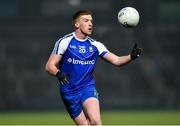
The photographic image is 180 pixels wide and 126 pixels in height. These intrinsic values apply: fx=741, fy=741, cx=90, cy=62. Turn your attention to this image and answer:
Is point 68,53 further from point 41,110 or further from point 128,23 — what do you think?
point 41,110

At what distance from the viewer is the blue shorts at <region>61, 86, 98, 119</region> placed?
10.1 metres

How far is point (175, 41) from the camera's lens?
2336cm

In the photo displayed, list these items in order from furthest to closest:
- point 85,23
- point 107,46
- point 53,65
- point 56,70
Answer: point 107,46, point 85,23, point 53,65, point 56,70

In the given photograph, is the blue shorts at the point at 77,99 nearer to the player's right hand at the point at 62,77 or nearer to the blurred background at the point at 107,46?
the player's right hand at the point at 62,77

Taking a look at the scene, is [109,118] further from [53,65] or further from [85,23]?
[53,65]

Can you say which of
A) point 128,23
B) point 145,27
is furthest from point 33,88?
point 128,23

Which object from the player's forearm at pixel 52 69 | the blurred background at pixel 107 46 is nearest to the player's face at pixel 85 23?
the player's forearm at pixel 52 69

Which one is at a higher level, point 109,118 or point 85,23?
point 85,23

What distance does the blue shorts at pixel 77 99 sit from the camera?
10055mm

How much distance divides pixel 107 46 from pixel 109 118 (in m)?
4.36

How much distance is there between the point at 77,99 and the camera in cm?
1012

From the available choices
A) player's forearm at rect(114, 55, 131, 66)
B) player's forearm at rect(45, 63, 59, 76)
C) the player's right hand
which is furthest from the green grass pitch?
the player's right hand

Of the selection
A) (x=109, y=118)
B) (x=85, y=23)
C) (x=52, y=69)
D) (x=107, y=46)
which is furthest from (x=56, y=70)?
(x=107, y=46)

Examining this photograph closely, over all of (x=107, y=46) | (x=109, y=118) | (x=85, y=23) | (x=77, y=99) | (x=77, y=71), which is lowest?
(x=109, y=118)
